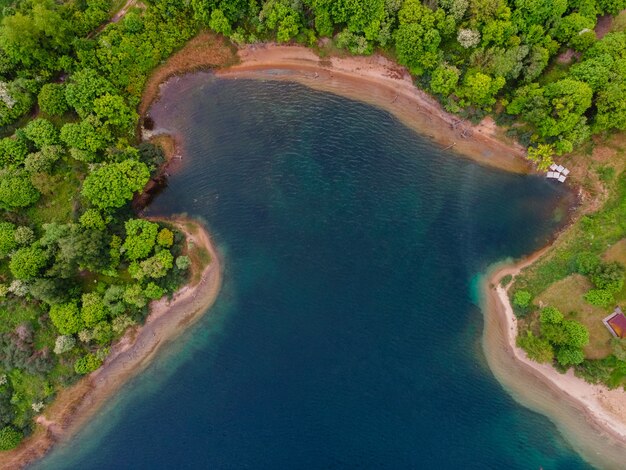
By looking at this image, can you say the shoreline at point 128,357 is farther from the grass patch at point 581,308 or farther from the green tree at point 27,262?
the grass patch at point 581,308

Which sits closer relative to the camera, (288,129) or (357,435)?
(357,435)

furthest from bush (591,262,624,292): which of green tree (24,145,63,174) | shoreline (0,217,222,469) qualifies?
green tree (24,145,63,174)

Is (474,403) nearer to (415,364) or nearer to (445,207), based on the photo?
(415,364)

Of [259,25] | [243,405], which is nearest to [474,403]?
[243,405]

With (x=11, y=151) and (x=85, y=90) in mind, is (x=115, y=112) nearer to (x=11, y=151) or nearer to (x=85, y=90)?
(x=85, y=90)

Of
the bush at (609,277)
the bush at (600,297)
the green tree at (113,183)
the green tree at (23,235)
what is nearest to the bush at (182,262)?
the green tree at (113,183)

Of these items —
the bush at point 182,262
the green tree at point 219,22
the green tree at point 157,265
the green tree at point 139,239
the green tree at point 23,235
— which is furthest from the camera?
the bush at point 182,262

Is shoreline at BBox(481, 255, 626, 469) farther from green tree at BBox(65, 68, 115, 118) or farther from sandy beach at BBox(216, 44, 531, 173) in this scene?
green tree at BBox(65, 68, 115, 118)

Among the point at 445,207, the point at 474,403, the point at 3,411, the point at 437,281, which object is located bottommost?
the point at 3,411
